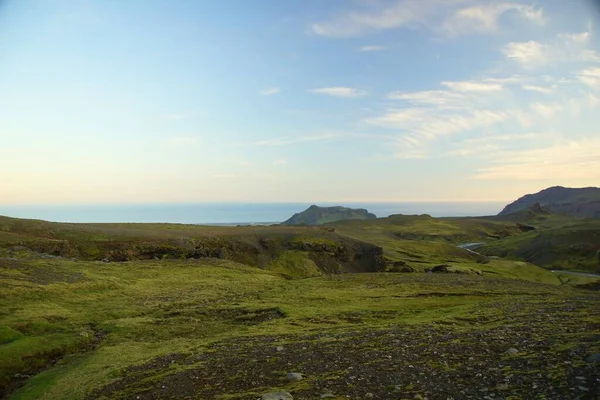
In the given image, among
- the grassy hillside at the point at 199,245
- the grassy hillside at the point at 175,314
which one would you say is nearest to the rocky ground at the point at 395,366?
the grassy hillside at the point at 175,314

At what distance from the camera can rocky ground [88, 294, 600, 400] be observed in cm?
1811

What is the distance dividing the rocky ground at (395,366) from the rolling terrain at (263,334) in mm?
112

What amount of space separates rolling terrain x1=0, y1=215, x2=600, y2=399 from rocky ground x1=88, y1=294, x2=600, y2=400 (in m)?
0.11

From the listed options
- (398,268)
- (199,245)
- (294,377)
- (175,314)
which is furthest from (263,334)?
(398,268)

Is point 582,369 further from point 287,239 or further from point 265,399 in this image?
point 287,239

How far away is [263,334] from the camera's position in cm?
3616

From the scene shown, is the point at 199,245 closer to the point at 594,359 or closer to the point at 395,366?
the point at 395,366

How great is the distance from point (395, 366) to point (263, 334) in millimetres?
16407

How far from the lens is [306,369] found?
23.6 m

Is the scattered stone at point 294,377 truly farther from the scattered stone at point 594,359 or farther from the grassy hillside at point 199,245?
the grassy hillside at point 199,245

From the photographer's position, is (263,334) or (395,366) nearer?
(395,366)

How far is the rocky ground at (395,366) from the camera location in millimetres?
18109

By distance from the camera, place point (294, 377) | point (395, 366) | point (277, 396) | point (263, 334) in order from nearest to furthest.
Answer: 1. point (277, 396)
2. point (294, 377)
3. point (395, 366)
4. point (263, 334)

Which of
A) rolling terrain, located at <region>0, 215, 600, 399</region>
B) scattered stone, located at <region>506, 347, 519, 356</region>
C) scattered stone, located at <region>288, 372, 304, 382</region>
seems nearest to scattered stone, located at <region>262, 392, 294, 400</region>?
rolling terrain, located at <region>0, 215, 600, 399</region>
